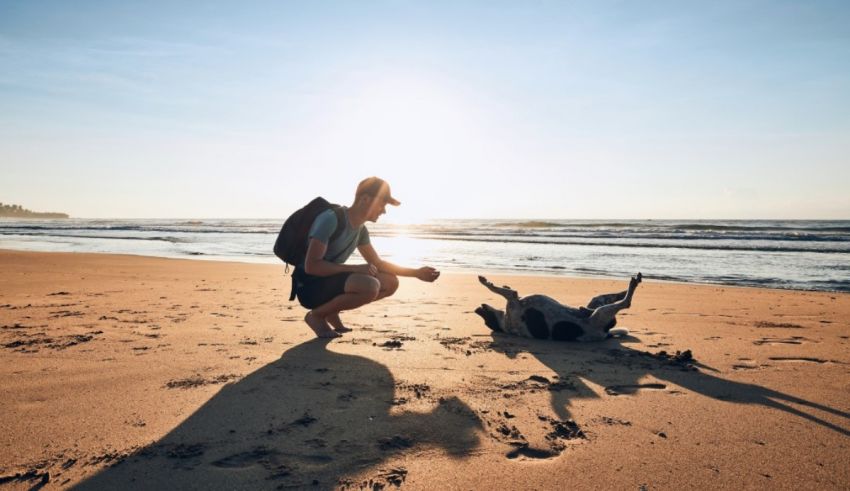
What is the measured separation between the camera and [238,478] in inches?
84.1

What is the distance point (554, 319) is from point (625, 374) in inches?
50.2

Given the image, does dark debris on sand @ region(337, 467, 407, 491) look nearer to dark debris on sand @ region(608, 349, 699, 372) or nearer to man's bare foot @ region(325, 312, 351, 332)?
dark debris on sand @ region(608, 349, 699, 372)

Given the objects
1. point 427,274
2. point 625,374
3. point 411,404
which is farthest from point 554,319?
point 411,404

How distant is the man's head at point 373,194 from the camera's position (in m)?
4.39

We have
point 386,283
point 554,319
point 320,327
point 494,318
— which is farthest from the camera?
point 494,318

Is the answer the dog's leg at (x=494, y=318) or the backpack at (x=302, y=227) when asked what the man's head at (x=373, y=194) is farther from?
the dog's leg at (x=494, y=318)

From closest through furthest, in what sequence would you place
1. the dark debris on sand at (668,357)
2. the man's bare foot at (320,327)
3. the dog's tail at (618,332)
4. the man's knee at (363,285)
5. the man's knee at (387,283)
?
the dark debris on sand at (668,357) → the man's knee at (363,285) → the man's bare foot at (320,327) → the man's knee at (387,283) → the dog's tail at (618,332)

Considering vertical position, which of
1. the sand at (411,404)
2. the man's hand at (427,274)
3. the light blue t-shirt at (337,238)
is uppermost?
the light blue t-shirt at (337,238)

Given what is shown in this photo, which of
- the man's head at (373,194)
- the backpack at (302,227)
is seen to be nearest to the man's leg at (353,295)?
the backpack at (302,227)

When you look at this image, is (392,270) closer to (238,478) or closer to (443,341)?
(443,341)

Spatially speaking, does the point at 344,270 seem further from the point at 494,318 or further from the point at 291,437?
the point at 291,437

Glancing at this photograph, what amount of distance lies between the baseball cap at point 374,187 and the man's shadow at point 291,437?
1.61 metres

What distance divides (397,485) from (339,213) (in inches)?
107

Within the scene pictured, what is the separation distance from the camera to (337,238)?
4508 millimetres
